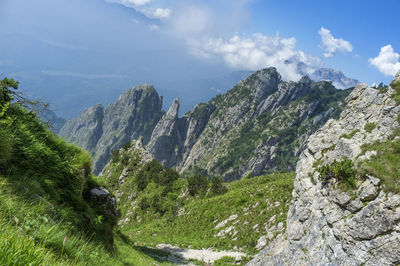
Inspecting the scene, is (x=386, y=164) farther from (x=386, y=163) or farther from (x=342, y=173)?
(x=342, y=173)

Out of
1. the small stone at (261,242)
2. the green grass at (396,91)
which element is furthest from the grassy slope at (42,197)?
the small stone at (261,242)

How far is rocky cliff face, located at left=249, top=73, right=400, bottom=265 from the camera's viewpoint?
10.3 metres

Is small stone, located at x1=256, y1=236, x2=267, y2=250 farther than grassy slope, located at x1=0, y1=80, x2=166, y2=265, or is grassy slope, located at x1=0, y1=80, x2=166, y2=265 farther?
small stone, located at x1=256, y1=236, x2=267, y2=250

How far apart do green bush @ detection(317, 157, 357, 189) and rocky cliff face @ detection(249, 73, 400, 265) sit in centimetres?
38

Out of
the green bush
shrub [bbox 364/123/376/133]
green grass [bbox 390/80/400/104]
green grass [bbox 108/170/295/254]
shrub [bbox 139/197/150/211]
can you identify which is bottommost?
shrub [bbox 139/197/150/211]

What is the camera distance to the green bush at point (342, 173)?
41.5ft

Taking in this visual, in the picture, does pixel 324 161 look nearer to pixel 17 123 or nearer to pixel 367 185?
pixel 367 185

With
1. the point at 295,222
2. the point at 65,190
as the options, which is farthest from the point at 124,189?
the point at 65,190

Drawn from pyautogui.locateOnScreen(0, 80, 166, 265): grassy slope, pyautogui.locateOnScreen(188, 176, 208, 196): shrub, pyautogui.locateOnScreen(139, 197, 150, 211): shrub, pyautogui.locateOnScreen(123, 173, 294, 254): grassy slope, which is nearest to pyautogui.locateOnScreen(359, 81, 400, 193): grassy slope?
pyautogui.locateOnScreen(0, 80, 166, 265): grassy slope

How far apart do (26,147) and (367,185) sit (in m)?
15.1

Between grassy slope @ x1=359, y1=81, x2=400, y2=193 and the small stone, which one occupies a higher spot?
grassy slope @ x1=359, y1=81, x2=400, y2=193

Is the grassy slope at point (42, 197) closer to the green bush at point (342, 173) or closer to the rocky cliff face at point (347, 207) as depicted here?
the rocky cliff face at point (347, 207)

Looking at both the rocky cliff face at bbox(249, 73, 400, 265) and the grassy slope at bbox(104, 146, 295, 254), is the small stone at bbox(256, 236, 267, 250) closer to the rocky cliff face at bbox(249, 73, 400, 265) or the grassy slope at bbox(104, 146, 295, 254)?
the grassy slope at bbox(104, 146, 295, 254)

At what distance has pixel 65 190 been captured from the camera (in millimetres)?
7848
